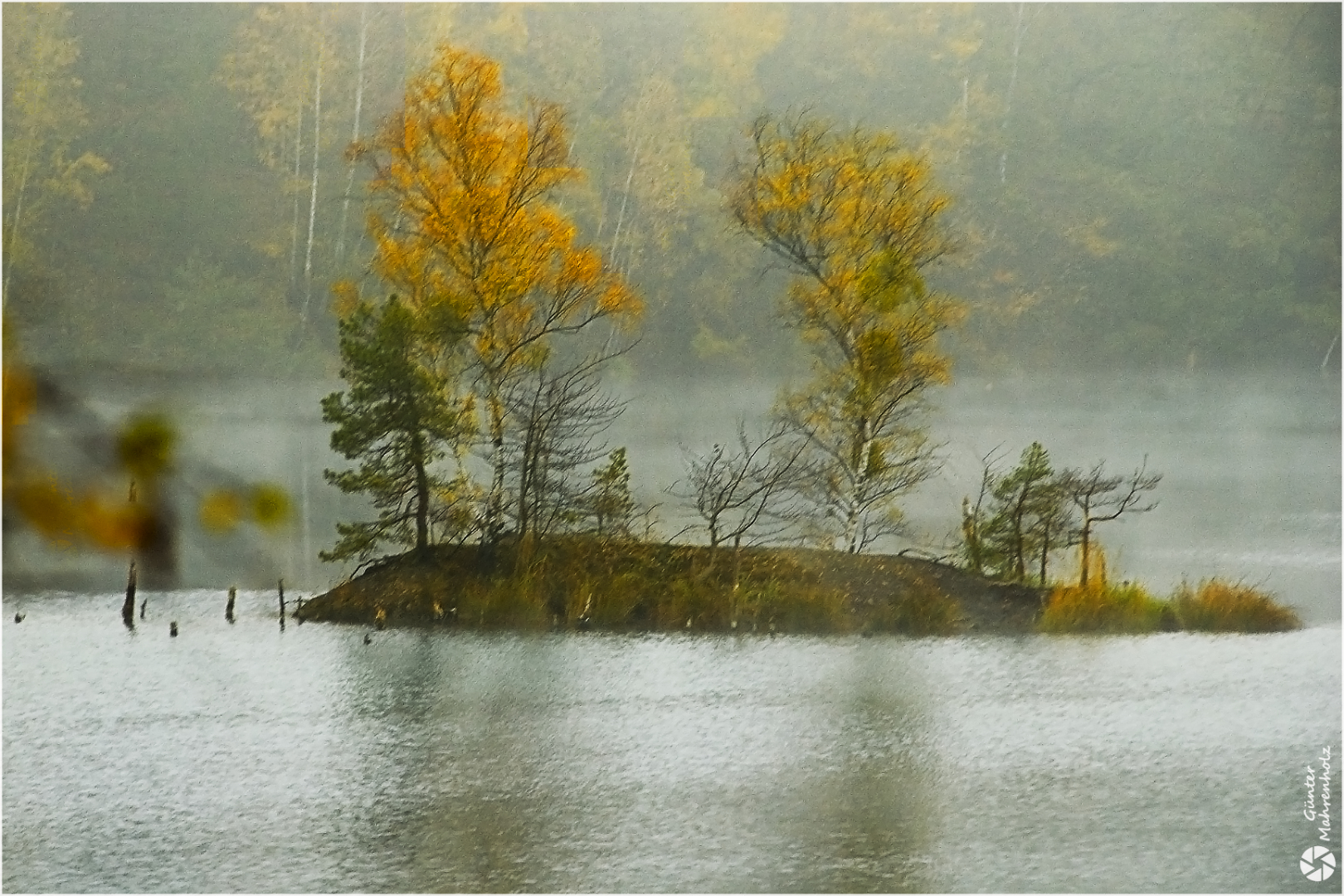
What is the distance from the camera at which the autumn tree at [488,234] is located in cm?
464

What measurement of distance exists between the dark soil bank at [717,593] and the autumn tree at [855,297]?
16cm

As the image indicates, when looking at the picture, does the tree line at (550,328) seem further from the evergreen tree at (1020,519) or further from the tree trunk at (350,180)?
the evergreen tree at (1020,519)

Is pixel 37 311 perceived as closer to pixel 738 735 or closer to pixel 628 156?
pixel 628 156

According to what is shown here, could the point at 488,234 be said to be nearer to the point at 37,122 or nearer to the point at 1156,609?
the point at 37,122

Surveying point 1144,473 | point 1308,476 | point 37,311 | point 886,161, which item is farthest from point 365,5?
point 1308,476

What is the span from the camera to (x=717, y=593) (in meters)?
4.70

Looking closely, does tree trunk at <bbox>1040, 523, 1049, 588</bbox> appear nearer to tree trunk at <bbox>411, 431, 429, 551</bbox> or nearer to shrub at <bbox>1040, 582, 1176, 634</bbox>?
shrub at <bbox>1040, 582, 1176, 634</bbox>

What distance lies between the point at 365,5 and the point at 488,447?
1557 millimetres

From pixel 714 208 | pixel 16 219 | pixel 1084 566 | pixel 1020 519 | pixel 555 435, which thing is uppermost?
pixel 714 208

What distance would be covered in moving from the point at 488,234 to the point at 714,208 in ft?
2.56

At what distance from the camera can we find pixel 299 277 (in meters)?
4.61

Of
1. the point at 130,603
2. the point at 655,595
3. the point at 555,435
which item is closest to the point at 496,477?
the point at 555,435

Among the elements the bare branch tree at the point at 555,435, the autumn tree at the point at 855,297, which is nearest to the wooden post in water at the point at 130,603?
the bare branch tree at the point at 555,435

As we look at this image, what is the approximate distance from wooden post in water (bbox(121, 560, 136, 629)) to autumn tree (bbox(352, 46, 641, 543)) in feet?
3.97
